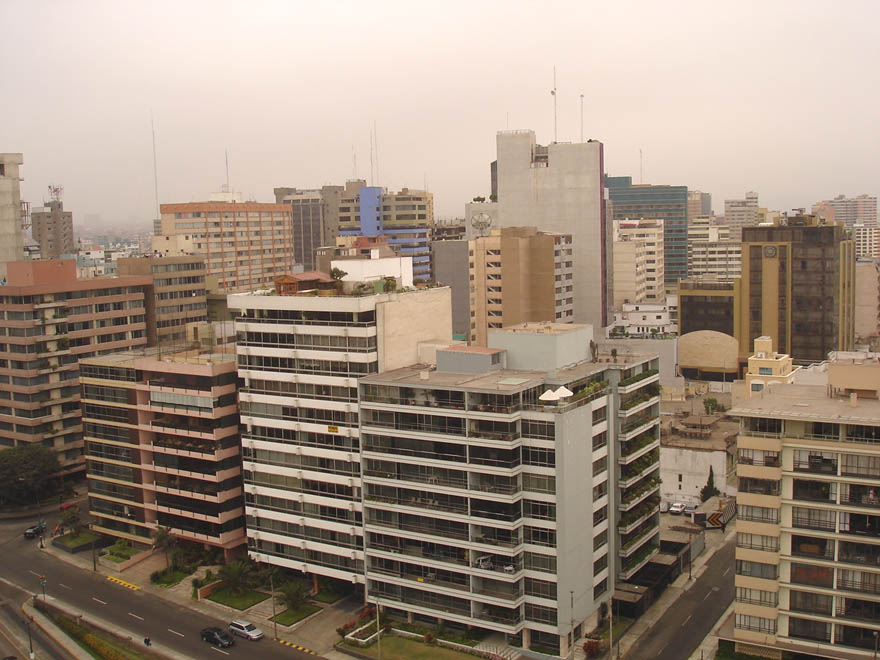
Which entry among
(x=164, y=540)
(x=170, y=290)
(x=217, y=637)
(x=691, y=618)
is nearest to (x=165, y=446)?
(x=164, y=540)

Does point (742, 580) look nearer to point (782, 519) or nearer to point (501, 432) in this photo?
point (782, 519)

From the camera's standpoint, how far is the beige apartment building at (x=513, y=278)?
141m

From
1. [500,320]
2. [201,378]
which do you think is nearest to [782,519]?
[201,378]

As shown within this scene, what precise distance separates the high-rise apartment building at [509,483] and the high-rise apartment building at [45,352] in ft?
184

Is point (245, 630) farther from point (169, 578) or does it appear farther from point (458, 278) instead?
point (458, 278)

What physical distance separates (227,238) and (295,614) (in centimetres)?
12509

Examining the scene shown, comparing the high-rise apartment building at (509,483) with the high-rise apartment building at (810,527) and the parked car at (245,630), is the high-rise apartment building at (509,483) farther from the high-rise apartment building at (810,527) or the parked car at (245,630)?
the high-rise apartment building at (810,527)

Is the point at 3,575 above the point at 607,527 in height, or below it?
below

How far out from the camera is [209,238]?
18350 cm

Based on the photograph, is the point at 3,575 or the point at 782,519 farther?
the point at 3,575

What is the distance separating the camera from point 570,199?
163625 millimetres

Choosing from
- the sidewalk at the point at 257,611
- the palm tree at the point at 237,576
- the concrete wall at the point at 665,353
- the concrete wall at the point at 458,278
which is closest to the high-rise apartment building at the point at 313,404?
the palm tree at the point at 237,576

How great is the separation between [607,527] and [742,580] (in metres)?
11.7

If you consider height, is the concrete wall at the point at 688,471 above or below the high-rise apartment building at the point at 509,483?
below
